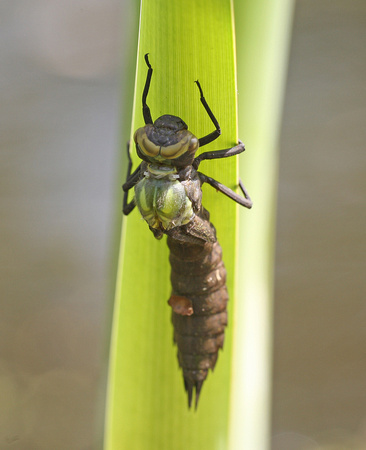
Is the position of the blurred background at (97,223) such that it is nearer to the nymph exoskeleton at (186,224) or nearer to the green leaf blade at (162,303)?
the nymph exoskeleton at (186,224)

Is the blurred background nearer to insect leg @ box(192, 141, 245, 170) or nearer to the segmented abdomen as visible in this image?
the segmented abdomen

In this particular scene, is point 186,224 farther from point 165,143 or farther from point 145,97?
point 145,97

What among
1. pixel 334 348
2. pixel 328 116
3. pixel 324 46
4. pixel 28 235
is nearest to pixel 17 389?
pixel 28 235

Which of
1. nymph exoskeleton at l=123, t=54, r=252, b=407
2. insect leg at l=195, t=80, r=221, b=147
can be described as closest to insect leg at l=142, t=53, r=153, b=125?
nymph exoskeleton at l=123, t=54, r=252, b=407

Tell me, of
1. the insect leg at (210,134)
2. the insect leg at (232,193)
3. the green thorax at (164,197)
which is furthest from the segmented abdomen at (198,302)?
the insect leg at (210,134)

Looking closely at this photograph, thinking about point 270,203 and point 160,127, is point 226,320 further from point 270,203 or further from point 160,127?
point 160,127

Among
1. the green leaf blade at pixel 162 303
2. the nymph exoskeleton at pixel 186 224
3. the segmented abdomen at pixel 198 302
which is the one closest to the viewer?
the green leaf blade at pixel 162 303
